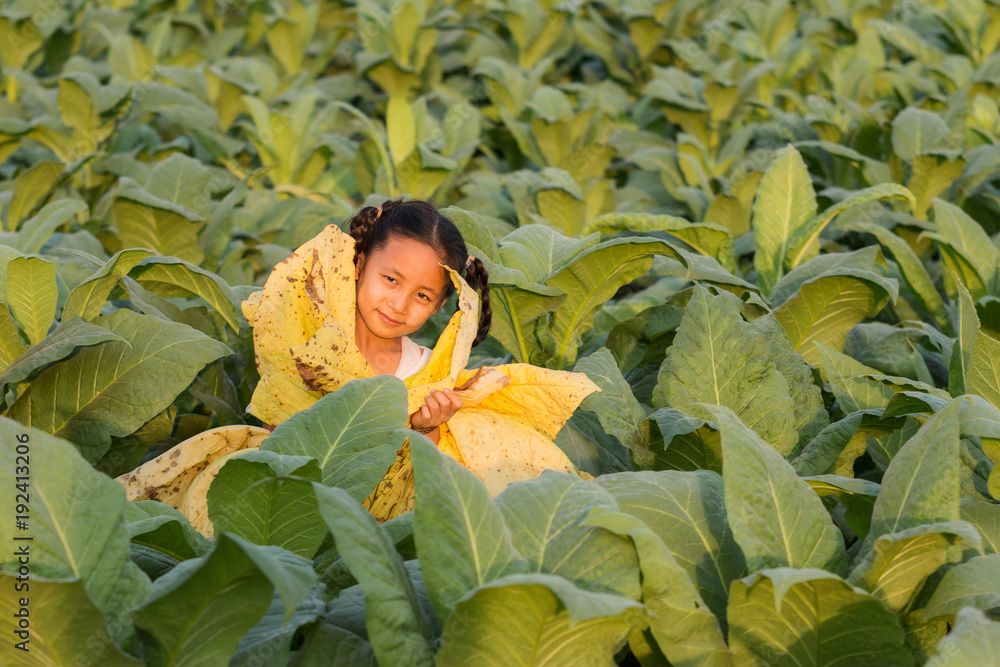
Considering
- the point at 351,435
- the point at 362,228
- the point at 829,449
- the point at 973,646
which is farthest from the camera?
the point at 362,228

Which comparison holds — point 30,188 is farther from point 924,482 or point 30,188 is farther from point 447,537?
point 924,482

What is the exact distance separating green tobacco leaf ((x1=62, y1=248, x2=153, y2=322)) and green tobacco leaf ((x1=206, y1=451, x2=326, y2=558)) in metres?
0.65

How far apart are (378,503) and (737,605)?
814 mm

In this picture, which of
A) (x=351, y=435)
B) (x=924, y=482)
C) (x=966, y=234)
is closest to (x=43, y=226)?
(x=351, y=435)

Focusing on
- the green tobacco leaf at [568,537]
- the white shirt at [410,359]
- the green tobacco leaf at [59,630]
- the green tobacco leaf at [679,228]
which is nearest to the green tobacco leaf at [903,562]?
the green tobacco leaf at [568,537]

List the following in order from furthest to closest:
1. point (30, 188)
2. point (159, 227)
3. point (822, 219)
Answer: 1. point (30, 188)
2. point (159, 227)
3. point (822, 219)

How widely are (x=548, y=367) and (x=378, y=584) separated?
1100mm

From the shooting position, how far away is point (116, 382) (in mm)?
1781

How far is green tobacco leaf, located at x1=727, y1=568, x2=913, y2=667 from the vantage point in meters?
1.14

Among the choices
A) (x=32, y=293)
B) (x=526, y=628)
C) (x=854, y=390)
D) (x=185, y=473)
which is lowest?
(x=185, y=473)

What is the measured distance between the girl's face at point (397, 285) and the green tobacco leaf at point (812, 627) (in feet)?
3.23

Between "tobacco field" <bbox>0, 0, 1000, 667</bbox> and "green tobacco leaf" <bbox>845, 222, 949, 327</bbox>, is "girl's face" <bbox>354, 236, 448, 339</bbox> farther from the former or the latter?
"green tobacco leaf" <bbox>845, 222, 949, 327</bbox>

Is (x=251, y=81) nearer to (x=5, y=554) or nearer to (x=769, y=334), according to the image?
(x=769, y=334)

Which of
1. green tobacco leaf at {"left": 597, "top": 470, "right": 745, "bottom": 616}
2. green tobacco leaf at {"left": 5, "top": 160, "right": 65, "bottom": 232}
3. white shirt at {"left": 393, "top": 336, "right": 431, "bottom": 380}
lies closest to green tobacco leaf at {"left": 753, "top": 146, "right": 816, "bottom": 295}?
white shirt at {"left": 393, "top": 336, "right": 431, "bottom": 380}
